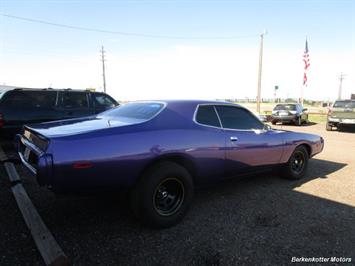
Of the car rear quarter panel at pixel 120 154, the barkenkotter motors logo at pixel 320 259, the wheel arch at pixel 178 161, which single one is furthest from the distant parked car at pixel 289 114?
the barkenkotter motors logo at pixel 320 259

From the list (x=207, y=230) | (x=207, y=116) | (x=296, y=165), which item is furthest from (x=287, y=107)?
(x=207, y=230)

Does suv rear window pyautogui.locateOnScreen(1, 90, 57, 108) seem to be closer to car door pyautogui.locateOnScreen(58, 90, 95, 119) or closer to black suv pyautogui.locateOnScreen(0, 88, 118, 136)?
black suv pyautogui.locateOnScreen(0, 88, 118, 136)

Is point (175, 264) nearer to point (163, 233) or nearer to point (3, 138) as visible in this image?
point (163, 233)

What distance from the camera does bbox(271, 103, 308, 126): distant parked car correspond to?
18250mm

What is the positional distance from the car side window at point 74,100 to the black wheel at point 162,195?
5565 mm

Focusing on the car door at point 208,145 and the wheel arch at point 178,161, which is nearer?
the wheel arch at point 178,161

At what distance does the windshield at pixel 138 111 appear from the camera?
3.58m

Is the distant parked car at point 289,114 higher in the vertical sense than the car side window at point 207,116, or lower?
lower

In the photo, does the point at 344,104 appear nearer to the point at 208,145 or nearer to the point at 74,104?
the point at 74,104

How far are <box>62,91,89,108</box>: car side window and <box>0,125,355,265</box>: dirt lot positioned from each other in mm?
3646

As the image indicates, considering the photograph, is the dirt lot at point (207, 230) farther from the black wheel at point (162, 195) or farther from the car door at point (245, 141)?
the car door at point (245, 141)

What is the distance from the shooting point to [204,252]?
2.80 meters

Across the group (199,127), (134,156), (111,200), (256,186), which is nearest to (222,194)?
(256,186)

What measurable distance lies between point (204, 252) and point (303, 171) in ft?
11.0
